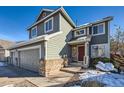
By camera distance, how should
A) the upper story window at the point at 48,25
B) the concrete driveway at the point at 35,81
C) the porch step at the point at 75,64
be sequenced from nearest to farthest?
the concrete driveway at the point at 35,81 → the porch step at the point at 75,64 → the upper story window at the point at 48,25

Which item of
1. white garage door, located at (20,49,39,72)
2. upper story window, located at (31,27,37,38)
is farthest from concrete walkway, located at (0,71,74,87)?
upper story window, located at (31,27,37,38)

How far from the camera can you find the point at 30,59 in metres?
14.9

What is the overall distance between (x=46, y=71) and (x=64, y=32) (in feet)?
15.7

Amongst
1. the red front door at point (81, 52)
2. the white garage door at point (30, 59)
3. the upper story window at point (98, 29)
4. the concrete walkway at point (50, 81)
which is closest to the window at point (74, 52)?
the red front door at point (81, 52)

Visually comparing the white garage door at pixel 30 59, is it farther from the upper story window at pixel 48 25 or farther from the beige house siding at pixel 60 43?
the upper story window at pixel 48 25

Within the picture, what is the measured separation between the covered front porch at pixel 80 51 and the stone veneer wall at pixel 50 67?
216 centimetres

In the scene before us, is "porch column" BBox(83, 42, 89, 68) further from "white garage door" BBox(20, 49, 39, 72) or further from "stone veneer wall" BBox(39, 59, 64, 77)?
"white garage door" BBox(20, 49, 39, 72)

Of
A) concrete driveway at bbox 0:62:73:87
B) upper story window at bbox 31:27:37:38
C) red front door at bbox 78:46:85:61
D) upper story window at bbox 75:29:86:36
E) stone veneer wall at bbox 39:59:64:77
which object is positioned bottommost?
concrete driveway at bbox 0:62:73:87

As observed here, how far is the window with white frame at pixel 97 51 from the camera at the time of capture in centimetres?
1424

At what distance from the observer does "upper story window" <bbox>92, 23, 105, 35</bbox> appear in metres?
14.4
